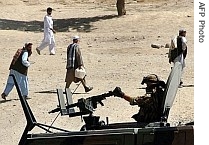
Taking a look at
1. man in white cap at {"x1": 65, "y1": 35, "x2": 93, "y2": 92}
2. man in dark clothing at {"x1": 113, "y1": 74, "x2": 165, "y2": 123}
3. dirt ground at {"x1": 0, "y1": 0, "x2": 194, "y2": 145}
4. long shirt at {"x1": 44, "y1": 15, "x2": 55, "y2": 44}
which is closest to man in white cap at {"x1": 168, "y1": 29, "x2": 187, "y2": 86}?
dirt ground at {"x1": 0, "y1": 0, "x2": 194, "y2": 145}

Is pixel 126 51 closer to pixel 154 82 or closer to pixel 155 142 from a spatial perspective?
pixel 154 82

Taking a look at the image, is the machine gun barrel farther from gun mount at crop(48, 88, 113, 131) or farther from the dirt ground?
the dirt ground

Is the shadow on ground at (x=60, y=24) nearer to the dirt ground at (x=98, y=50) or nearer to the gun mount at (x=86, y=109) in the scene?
the dirt ground at (x=98, y=50)

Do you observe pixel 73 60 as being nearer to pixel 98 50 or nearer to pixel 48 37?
pixel 48 37

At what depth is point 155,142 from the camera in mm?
5570

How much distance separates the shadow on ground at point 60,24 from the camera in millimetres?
28041

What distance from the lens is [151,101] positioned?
268 inches

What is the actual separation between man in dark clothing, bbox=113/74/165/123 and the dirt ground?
15.6ft

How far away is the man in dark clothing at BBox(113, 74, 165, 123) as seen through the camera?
256 inches

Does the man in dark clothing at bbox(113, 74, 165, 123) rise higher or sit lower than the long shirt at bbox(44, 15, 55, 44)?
higher

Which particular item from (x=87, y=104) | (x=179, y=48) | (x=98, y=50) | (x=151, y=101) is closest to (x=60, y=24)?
(x=98, y=50)

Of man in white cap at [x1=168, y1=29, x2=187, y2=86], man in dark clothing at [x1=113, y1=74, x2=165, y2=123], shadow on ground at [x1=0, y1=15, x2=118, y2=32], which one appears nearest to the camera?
man in dark clothing at [x1=113, y1=74, x2=165, y2=123]

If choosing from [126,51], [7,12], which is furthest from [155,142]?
[7,12]

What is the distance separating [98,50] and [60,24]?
22.7 ft
